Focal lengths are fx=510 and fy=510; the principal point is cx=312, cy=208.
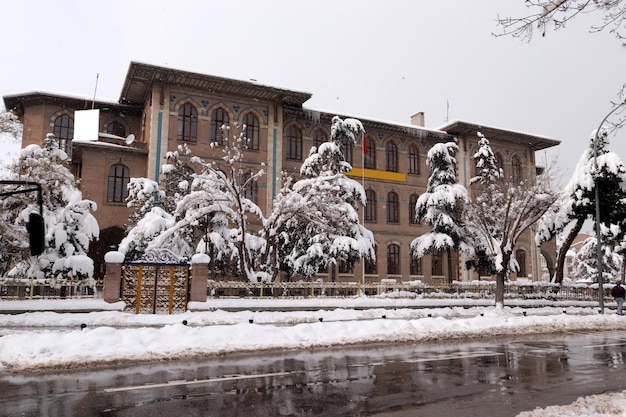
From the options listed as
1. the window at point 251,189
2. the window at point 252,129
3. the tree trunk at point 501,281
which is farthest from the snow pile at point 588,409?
the window at point 252,129

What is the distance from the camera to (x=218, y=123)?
105ft

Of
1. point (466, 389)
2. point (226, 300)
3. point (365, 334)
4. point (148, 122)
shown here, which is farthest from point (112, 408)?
point (148, 122)

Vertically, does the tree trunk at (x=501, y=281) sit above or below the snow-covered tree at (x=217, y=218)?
below

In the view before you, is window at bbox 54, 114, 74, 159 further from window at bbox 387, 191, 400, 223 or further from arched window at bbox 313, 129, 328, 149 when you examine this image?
window at bbox 387, 191, 400, 223

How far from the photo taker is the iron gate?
1892cm

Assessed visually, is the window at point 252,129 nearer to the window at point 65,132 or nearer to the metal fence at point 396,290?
the metal fence at point 396,290

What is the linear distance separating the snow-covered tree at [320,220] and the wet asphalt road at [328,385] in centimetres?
1317

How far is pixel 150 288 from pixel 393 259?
21.7 m

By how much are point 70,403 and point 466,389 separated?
5510 mm

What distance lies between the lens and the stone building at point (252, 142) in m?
29.7

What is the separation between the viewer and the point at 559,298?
3241 centimetres

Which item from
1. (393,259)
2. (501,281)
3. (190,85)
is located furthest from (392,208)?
(190,85)

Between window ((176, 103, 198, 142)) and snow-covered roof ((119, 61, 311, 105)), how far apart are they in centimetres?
143

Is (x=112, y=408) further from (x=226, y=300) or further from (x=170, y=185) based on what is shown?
(x=170, y=185)
